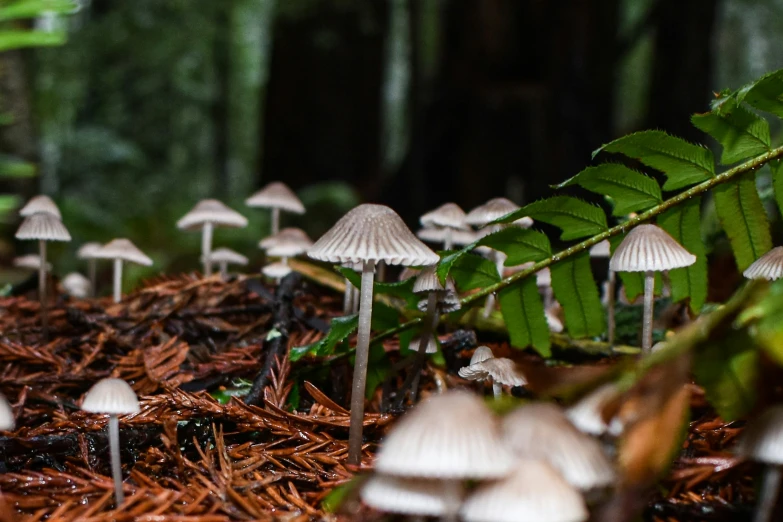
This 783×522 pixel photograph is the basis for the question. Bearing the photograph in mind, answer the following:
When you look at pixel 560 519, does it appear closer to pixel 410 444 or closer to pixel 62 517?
pixel 410 444

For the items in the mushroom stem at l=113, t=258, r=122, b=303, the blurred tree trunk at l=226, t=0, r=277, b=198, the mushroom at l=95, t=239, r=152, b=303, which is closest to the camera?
the mushroom stem at l=113, t=258, r=122, b=303

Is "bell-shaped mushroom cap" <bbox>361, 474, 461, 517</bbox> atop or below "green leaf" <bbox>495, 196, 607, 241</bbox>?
below

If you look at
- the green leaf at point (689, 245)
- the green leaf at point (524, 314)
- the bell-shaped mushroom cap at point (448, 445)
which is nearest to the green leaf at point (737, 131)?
the green leaf at point (689, 245)

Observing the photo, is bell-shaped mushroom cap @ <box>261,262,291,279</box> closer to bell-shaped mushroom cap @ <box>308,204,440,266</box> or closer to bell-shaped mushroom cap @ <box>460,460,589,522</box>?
bell-shaped mushroom cap @ <box>308,204,440,266</box>

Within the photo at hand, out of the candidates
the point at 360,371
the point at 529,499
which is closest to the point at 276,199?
the point at 360,371

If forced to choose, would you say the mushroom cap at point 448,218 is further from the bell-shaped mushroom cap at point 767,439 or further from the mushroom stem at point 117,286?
the bell-shaped mushroom cap at point 767,439

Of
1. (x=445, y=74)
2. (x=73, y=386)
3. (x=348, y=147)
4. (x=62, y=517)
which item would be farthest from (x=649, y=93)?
(x=62, y=517)

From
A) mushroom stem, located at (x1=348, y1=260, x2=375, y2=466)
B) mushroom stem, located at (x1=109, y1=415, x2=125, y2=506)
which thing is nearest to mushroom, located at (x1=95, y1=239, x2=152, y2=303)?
mushroom stem, located at (x1=109, y1=415, x2=125, y2=506)
